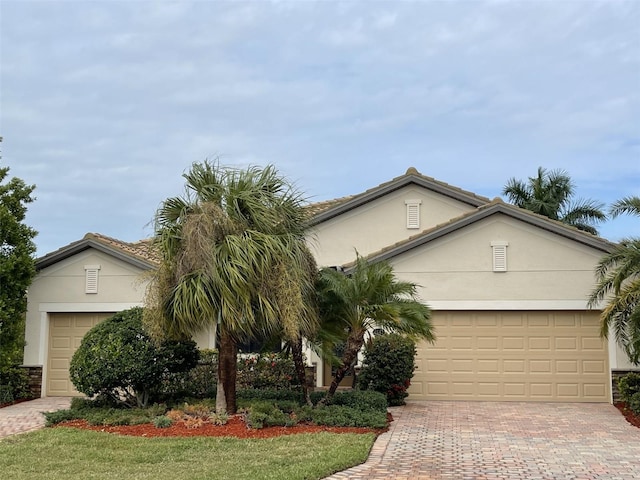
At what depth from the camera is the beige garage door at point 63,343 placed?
758 inches

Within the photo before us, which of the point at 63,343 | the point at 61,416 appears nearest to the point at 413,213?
the point at 63,343

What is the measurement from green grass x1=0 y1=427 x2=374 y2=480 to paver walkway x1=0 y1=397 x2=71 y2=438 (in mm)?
1308

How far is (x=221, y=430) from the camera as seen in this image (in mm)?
12578

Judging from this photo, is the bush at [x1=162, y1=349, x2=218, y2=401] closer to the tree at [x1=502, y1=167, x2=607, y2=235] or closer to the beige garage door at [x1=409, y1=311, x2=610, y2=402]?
the beige garage door at [x1=409, y1=311, x2=610, y2=402]

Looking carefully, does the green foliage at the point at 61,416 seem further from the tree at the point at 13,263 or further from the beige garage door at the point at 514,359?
the beige garage door at the point at 514,359

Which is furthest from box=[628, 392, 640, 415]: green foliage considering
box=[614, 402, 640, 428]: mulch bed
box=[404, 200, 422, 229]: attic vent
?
box=[404, 200, 422, 229]: attic vent

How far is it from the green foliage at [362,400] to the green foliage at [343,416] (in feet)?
0.64

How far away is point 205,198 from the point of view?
45.7 feet

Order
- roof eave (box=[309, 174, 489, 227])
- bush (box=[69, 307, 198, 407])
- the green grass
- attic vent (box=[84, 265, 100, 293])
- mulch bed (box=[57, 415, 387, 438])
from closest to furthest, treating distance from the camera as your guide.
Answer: the green grass < mulch bed (box=[57, 415, 387, 438]) < bush (box=[69, 307, 198, 407]) < attic vent (box=[84, 265, 100, 293]) < roof eave (box=[309, 174, 489, 227])

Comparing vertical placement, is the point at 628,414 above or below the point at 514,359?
below

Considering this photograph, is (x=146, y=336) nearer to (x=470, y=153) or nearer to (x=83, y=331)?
(x=83, y=331)

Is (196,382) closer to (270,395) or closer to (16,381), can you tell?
(270,395)

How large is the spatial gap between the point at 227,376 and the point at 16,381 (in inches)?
297

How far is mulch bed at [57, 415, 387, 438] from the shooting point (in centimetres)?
1235
